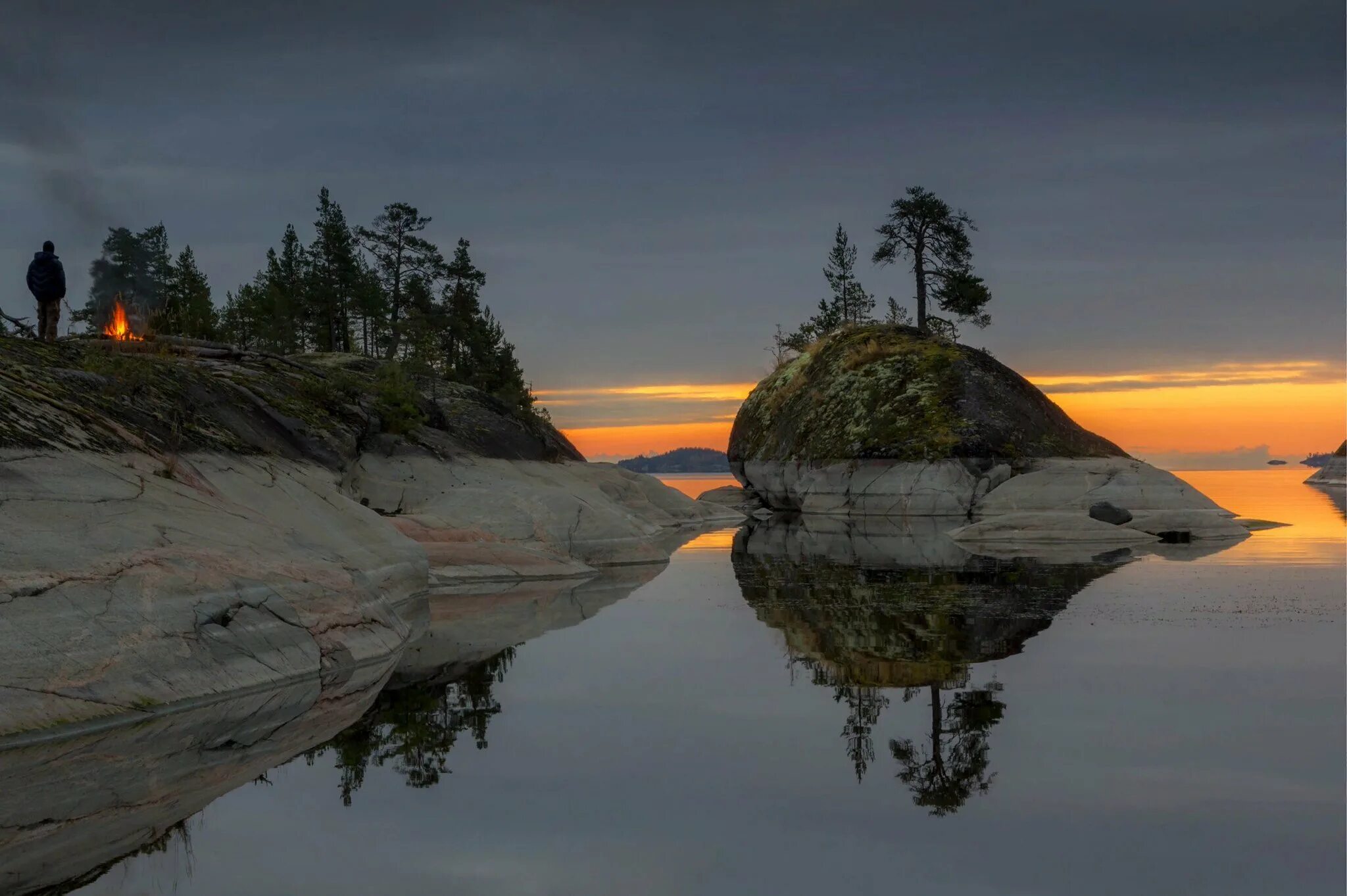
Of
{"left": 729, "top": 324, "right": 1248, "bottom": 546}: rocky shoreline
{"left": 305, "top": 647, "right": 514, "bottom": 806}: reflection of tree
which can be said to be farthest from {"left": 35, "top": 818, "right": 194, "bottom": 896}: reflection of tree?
{"left": 729, "top": 324, "right": 1248, "bottom": 546}: rocky shoreline

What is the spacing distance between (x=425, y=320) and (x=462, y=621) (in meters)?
58.6

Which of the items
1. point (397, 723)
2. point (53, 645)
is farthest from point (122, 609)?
point (397, 723)

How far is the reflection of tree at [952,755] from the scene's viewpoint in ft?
35.3

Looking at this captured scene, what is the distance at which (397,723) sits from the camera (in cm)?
1378

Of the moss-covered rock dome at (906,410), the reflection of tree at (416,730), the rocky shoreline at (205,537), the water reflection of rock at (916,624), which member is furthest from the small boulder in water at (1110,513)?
the reflection of tree at (416,730)

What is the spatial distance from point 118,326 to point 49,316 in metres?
3.93

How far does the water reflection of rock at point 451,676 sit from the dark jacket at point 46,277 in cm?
1325

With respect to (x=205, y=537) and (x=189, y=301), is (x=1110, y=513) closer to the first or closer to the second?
(x=205, y=537)

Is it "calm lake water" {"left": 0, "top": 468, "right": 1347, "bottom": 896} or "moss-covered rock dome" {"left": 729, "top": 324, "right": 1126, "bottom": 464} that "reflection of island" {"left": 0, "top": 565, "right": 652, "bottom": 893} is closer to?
"calm lake water" {"left": 0, "top": 468, "right": 1347, "bottom": 896}

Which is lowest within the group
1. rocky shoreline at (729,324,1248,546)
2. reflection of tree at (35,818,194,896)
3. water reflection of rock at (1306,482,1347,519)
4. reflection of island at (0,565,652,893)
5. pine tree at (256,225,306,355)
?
reflection of tree at (35,818,194,896)

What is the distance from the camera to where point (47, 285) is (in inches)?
1126

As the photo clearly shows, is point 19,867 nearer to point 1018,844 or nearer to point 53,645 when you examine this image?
point 53,645

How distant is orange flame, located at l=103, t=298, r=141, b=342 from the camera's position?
33.3 meters

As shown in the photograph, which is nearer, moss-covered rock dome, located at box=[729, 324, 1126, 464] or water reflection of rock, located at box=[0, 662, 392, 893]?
water reflection of rock, located at box=[0, 662, 392, 893]
